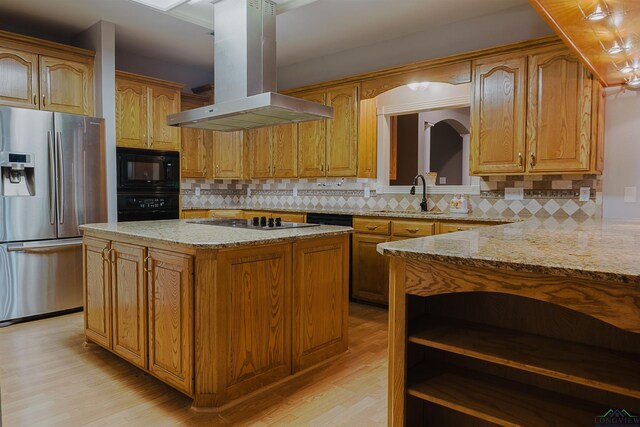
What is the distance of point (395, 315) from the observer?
1.45m

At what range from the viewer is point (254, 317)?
7.63ft

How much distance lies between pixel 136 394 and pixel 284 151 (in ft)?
11.5

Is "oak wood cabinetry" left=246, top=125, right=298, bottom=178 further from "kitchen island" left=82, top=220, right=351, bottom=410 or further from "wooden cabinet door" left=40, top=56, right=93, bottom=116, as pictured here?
"kitchen island" left=82, top=220, right=351, bottom=410

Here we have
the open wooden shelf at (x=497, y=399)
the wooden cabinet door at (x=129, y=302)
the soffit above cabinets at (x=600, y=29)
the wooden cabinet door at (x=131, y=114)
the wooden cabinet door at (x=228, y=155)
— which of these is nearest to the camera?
the open wooden shelf at (x=497, y=399)

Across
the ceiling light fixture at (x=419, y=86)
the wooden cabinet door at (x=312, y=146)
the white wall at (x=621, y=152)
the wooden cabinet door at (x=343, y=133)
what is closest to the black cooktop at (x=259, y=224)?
the wooden cabinet door at (x=343, y=133)

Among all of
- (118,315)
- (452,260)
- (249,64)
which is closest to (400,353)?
(452,260)

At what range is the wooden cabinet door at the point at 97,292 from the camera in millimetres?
2811

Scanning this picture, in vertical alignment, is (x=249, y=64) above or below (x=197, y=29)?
below

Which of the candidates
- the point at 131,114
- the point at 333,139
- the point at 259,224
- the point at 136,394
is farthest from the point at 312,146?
the point at 136,394

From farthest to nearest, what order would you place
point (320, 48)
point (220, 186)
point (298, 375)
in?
Result: point (220, 186), point (320, 48), point (298, 375)

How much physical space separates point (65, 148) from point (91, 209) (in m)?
0.61

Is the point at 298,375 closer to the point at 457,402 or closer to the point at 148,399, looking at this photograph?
the point at 148,399

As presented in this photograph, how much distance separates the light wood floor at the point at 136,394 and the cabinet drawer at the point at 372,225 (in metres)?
1.20

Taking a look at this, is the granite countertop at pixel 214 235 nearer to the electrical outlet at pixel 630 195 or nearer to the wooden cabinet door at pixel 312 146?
the wooden cabinet door at pixel 312 146
